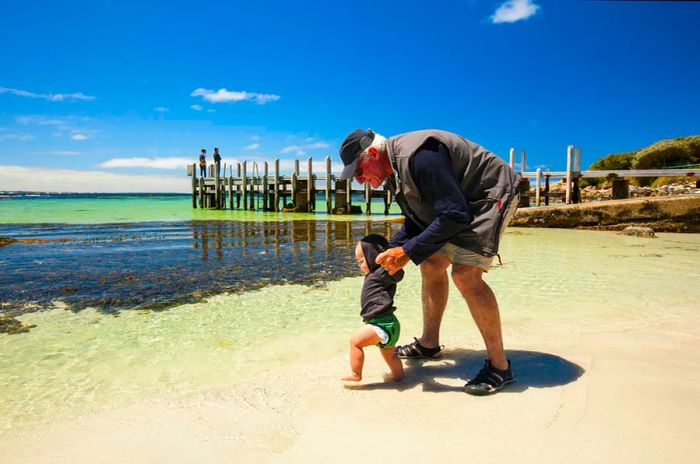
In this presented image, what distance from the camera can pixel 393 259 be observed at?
265 centimetres

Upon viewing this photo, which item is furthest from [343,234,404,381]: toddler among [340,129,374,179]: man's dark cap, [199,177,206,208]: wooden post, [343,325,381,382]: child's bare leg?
[199,177,206,208]: wooden post

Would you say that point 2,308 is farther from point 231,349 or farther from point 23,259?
point 23,259

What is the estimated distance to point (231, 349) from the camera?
3.83 meters

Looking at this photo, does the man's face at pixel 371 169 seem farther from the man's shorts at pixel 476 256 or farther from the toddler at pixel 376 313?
the man's shorts at pixel 476 256

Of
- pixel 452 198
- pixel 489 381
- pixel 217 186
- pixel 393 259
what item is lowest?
pixel 489 381

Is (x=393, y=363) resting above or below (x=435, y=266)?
below

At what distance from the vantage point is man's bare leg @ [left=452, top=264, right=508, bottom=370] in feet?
9.06

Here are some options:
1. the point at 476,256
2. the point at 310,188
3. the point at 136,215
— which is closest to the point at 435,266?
the point at 476,256

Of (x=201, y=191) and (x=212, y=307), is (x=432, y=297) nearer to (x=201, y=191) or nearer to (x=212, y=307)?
(x=212, y=307)

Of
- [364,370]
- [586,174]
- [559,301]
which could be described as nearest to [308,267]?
[559,301]

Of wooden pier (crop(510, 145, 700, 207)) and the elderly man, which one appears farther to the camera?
wooden pier (crop(510, 145, 700, 207))

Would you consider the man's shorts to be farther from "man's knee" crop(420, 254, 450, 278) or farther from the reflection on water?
the reflection on water

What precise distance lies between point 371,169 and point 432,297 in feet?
3.70

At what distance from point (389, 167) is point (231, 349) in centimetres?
215
